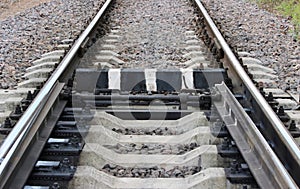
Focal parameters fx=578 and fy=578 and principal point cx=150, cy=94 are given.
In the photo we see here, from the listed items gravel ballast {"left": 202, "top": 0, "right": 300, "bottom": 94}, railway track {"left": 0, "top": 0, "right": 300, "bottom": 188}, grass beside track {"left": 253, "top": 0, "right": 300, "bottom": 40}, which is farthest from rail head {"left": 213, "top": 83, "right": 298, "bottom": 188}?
grass beside track {"left": 253, "top": 0, "right": 300, "bottom": 40}

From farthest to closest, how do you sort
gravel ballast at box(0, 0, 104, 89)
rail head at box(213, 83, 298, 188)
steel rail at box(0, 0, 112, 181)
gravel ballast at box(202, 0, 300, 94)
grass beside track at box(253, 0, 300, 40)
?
1. grass beside track at box(253, 0, 300, 40)
2. gravel ballast at box(0, 0, 104, 89)
3. gravel ballast at box(202, 0, 300, 94)
4. steel rail at box(0, 0, 112, 181)
5. rail head at box(213, 83, 298, 188)

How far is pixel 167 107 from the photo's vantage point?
3982mm

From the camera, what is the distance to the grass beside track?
8.68 meters

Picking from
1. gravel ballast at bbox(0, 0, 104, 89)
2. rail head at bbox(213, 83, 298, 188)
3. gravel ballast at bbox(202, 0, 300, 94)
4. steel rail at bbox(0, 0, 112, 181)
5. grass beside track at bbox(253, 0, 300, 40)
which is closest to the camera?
rail head at bbox(213, 83, 298, 188)

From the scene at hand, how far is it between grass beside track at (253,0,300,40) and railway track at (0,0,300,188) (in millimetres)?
4154

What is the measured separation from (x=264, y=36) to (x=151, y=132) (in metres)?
3.90

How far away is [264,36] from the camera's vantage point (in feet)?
23.3

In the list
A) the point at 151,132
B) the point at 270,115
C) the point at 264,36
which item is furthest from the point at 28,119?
the point at 264,36

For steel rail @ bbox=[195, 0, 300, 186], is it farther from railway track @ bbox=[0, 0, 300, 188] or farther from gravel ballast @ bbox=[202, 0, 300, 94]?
gravel ballast @ bbox=[202, 0, 300, 94]

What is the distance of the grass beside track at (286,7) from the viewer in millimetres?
8681

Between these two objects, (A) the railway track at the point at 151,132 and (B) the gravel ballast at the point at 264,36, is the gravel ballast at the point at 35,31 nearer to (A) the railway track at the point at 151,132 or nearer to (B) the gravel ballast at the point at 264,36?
(A) the railway track at the point at 151,132

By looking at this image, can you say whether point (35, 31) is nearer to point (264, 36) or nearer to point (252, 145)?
point (264, 36)

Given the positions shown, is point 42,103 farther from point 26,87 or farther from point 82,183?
point 26,87

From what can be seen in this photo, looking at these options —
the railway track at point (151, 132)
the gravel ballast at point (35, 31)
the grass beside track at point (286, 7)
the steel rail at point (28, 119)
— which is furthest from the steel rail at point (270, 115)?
the grass beside track at point (286, 7)
